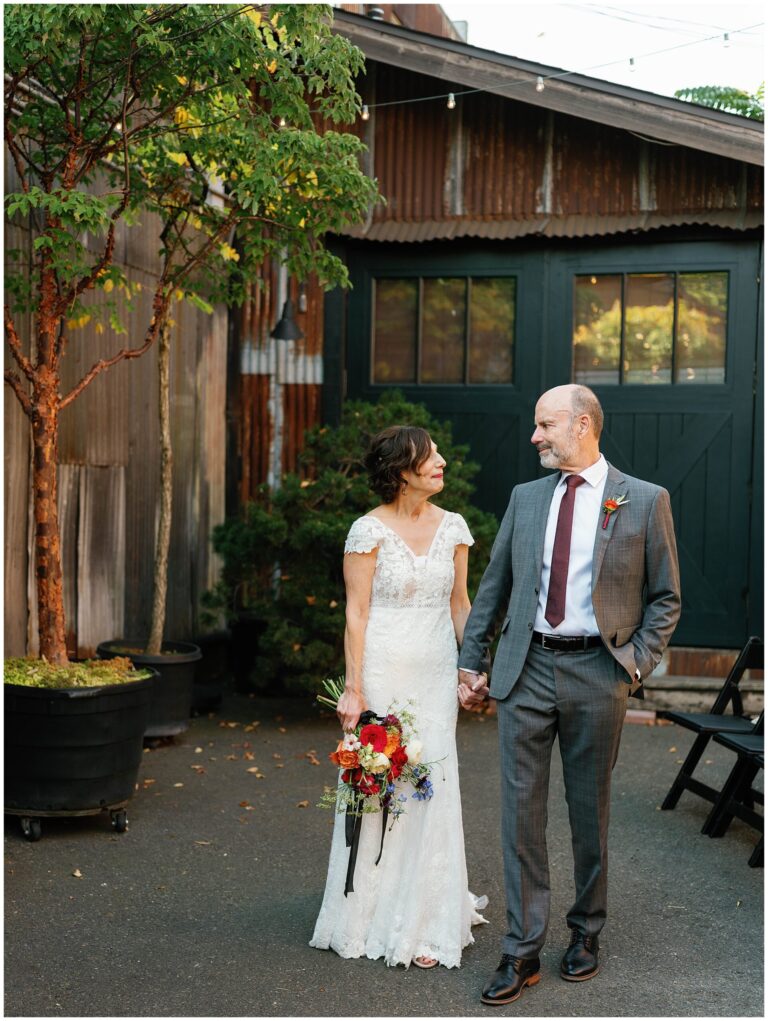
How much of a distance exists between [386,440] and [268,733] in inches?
176

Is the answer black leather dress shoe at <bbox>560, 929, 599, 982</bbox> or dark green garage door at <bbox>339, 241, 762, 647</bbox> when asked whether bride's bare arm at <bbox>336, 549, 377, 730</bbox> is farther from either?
dark green garage door at <bbox>339, 241, 762, 647</bbox>

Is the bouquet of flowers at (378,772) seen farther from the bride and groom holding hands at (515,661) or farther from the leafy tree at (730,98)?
the leafy tree at (730,98)

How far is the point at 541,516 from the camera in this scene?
424cm

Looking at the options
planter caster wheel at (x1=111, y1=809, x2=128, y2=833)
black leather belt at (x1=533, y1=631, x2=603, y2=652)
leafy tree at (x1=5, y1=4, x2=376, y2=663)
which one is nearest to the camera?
black leather belt at (x1=533, y1=631, x2=603, y2=652)

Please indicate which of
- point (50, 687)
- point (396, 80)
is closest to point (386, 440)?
point (50, 687)

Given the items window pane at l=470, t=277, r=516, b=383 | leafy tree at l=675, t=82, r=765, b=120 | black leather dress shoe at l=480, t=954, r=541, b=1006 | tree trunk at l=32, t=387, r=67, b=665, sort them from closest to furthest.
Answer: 1. black leather dress shoe at l=480, t=954, r=541, b=1006
2. tree trunk at l=32, t=387, r=67, b=665
3. window pane at l=470, t=277, r=516, b=383
4. leafy tree at l=675, t=82, r=765, b=120

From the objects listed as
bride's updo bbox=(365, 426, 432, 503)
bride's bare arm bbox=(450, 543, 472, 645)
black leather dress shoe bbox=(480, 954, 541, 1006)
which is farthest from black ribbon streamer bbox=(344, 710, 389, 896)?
bride's updo bbox=(365, 426, 432, 503)

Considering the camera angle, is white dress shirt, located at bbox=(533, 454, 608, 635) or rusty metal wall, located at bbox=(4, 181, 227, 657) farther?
rusty metal wall, located at bbox=(4, 181, 227, 657)

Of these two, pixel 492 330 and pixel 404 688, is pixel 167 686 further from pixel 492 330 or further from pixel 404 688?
pixel 492 330

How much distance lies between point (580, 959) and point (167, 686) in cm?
417

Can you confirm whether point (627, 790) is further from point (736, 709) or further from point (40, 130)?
point (40, 130)

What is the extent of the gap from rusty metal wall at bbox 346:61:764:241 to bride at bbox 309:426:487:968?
5.76 metres

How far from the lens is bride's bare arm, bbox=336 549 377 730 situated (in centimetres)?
447

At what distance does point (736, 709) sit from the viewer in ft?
22.3
